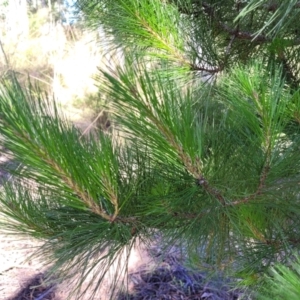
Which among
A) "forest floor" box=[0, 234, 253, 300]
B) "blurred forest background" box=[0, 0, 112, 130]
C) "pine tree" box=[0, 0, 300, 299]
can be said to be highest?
"blurred forest background" box=[0, 0, 112, 130]

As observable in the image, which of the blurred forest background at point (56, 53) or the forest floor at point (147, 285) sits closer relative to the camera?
the forest floor at point (147, 285)

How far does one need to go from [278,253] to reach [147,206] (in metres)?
0.46

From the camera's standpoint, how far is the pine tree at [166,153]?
1.85ft

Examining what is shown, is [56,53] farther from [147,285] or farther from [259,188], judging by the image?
[259,188]

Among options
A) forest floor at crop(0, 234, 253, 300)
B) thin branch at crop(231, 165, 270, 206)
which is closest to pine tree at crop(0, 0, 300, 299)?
thin branch at crop(231, 165, 270, 206)

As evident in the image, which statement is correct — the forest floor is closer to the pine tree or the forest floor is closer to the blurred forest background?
the pine tree

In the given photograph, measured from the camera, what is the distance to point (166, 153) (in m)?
0.64

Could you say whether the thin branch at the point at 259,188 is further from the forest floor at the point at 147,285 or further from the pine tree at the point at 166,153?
the forest floor at the point at 147,285

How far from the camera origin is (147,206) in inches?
29.0

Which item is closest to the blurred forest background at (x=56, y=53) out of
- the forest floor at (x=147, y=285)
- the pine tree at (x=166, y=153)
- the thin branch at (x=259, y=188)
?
the forest floor at (x=147, y=285)

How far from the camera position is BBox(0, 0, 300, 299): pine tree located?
56cm

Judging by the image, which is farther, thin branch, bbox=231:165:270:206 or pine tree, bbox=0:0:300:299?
thin branch, bbox=231:165:270:206

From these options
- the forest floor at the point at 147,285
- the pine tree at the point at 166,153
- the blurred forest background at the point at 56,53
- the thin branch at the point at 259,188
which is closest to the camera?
the pine tree at the point at 166,153

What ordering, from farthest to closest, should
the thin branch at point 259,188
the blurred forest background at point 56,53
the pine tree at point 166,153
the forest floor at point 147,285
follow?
the blurred forest background at point 56,53
the forest floor at point 147,285
the thin branch at point 259,188
the pine tree at point 166,153
